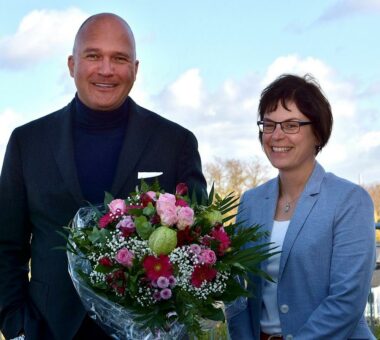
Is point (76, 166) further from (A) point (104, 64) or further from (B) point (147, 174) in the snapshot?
(A) point (104, 64)

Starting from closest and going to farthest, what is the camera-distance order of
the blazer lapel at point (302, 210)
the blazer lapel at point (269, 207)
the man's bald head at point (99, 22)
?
1. the blazer lapel at point (302, 210)
2. the blazer lapel at point (269, 207)
3. the man's bald head at point (99, 22)

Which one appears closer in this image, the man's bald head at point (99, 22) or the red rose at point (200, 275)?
the red rose at point (200, 275)

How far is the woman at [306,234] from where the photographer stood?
11.7ft

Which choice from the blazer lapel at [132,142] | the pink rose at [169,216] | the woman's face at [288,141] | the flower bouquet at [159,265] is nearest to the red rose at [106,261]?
the flower bouquet at [159,265]

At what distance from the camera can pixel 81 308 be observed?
3.91 meters

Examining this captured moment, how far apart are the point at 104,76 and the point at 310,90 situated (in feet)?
3.25

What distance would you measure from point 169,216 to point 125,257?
225 millimetres

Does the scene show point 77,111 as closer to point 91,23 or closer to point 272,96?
point 91,23

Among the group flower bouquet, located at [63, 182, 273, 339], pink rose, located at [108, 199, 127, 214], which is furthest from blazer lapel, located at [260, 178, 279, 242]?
pink rose, located at [108, 199, 127, 214]

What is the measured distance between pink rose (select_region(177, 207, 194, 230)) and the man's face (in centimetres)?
110

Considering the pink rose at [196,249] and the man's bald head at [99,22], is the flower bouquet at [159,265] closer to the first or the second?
the pink rose at [196,249]

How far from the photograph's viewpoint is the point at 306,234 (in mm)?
3654

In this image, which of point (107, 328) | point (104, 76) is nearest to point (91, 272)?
point (107, 328)

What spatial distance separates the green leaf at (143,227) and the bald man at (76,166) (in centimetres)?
84
